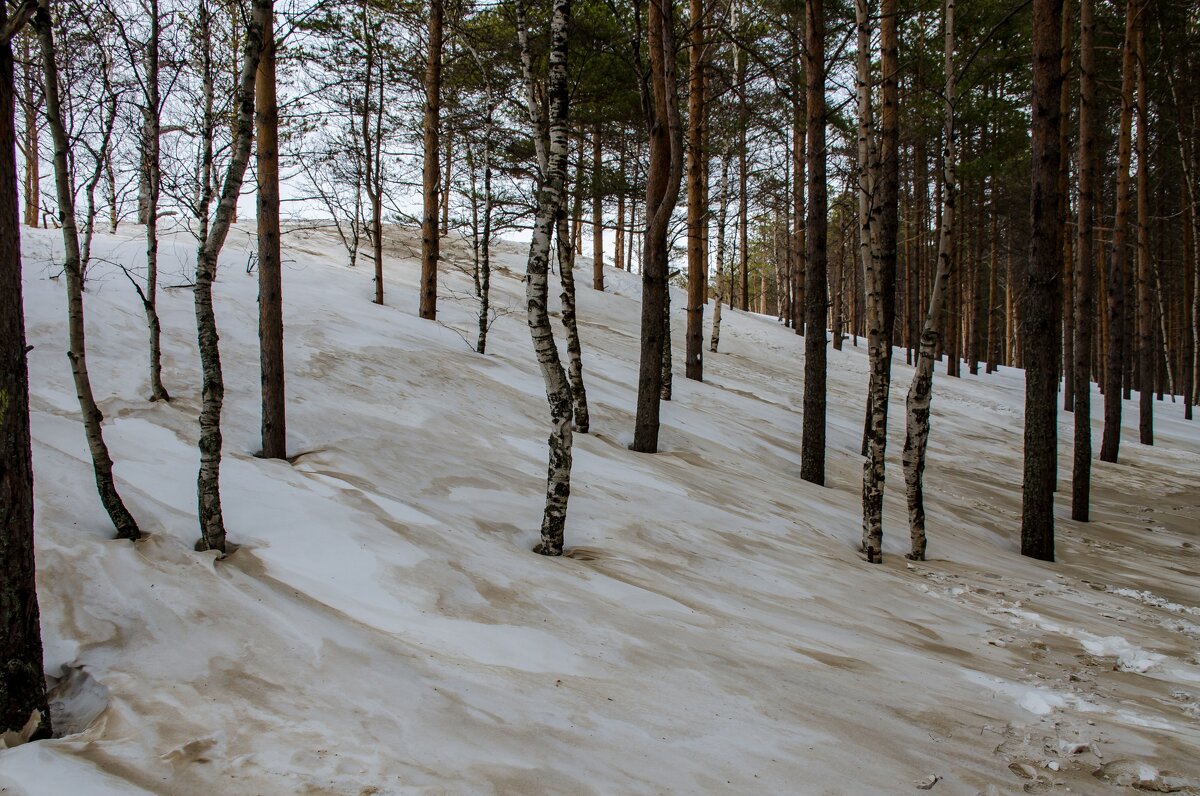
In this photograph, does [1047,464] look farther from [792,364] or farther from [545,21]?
[792,364]

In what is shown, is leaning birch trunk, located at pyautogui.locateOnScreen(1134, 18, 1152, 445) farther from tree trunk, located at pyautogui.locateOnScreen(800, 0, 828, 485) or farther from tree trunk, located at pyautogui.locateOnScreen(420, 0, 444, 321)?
tree trunk, located at pyautogui.locateOnScreen(420, 0, 444, 321)

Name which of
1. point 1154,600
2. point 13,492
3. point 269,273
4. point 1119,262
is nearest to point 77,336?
point 13,492

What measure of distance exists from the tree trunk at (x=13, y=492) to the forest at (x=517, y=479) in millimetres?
15

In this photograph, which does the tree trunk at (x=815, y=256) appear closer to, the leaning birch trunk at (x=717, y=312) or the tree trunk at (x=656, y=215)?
the tree trunk at (x=656, y=215)

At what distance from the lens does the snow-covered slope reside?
9.93ft

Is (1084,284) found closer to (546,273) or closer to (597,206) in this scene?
(546,273)

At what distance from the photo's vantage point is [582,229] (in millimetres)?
26891

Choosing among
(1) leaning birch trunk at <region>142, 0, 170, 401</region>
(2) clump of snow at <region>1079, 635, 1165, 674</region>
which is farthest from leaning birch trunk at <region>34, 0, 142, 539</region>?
(2) clump of snow at <region>1079, 635, 1165, 674</region>

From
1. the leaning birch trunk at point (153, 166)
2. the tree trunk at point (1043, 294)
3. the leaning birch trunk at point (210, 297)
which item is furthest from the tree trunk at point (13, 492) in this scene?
the tree trunk at point (1043, 294)

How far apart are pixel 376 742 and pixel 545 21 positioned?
11.7 meters

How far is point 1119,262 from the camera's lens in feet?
45.2

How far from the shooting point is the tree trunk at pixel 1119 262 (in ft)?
41.9

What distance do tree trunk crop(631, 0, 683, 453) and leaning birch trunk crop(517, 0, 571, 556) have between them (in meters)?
3.24

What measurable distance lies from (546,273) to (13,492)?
3397 millimetres
